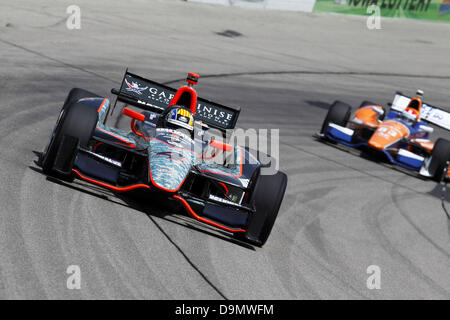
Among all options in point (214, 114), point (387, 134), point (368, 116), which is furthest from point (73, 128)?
point (368, 116)

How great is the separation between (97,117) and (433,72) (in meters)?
24.7

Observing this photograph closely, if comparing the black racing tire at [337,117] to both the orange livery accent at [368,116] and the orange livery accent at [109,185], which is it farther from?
the orange livery accent at [109,185]

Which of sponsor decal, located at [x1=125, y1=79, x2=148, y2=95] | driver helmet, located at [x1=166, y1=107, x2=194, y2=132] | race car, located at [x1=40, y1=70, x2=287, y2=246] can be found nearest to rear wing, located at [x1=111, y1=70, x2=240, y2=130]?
sponsor decal, located at [x1=125, y1=79, x2=148, y2=95]

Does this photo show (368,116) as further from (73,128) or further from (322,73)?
(73,128)

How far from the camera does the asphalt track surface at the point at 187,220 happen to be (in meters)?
6.54

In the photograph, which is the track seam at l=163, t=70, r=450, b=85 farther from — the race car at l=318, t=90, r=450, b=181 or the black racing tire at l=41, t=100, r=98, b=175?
the black racing tire at l=41, t=100, r=98, b=175

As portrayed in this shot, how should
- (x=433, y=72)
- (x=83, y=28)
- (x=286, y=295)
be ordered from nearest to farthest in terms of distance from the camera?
(x=286, y=295) < (x=83, y=28) < (x=433, y=72)

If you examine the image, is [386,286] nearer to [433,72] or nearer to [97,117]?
[97,117]

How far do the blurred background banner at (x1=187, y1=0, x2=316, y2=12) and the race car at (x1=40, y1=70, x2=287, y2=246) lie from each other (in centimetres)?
2196

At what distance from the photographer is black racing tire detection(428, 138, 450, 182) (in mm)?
14461

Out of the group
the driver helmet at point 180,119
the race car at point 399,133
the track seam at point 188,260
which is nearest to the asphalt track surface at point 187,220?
the track seam at point 188,260

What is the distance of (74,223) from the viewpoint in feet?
23.5
